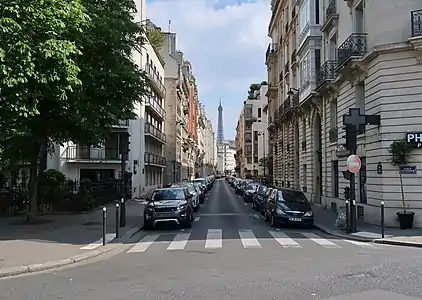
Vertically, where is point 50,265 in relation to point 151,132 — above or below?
below

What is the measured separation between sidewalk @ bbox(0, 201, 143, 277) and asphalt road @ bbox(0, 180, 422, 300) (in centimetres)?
69

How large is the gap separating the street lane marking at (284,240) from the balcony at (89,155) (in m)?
25.2

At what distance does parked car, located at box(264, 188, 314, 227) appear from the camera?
20.4 meters

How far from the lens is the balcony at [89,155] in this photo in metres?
40.9

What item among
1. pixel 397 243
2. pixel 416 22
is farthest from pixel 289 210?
pixel 416 22

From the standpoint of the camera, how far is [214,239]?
16.3 metres

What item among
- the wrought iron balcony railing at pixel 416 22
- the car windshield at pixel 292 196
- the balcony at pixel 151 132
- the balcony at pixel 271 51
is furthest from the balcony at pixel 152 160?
the wrought iron balcony railing at pixel 416 22

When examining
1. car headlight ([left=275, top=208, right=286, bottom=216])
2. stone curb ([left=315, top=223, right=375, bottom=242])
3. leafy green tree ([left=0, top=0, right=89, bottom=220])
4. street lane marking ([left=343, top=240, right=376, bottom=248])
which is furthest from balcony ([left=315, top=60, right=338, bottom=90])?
leafy green tree ([left=0, top=0, right=89, bottom=220])

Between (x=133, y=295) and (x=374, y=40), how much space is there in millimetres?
16837

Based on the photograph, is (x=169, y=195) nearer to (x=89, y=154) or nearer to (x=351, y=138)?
(x=351, y=138)

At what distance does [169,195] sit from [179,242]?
20.4ft

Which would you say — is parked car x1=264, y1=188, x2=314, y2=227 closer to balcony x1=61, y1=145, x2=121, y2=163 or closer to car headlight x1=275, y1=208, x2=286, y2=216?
car headlight x1=275, y1=208, x2=286, y2=216

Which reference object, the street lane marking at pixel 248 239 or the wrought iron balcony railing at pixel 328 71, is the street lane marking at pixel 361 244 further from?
the wrought iron balcony railing at pixel 328 71

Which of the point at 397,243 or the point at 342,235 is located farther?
the point at 342,235
